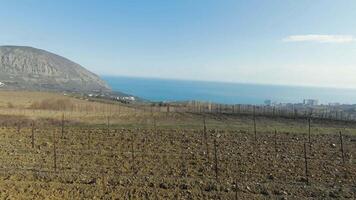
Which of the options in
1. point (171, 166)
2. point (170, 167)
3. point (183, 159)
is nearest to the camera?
point (170, 167)

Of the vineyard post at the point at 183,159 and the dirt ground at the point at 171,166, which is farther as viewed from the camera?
the vineyard post at the point at 183,159

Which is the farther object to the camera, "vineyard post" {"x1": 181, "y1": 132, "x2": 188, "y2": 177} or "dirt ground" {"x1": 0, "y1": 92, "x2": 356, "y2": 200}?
"vineyard post" {"x1": 181, "y1": 132, "x2": 188, "y2": 177}

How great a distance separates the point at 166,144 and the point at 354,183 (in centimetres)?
1118

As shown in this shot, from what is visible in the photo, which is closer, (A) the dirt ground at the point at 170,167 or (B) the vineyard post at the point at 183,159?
(A) the dirt ground at the point at 170,167

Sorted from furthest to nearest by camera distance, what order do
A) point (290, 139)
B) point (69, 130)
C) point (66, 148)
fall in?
point (69, 130), point (290, 139), point (66, 148)

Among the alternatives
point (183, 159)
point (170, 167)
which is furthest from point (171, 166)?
point (183, 159)

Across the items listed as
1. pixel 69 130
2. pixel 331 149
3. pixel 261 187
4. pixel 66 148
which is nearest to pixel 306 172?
pixel 261 187

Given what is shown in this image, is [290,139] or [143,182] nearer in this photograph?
[143,182]

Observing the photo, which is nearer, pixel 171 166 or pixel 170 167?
pixel 170 167

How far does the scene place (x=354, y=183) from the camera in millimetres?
16516

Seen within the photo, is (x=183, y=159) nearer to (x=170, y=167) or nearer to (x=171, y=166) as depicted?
(x=171, y=166)

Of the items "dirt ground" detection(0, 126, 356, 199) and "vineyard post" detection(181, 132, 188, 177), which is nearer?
"dirt ground" detection(0, 126, 356, 199)

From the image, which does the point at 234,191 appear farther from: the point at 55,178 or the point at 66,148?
the point at 66,148

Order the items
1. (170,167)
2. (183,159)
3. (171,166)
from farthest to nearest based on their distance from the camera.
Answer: (183,159)
(171,166)
(170,167)
